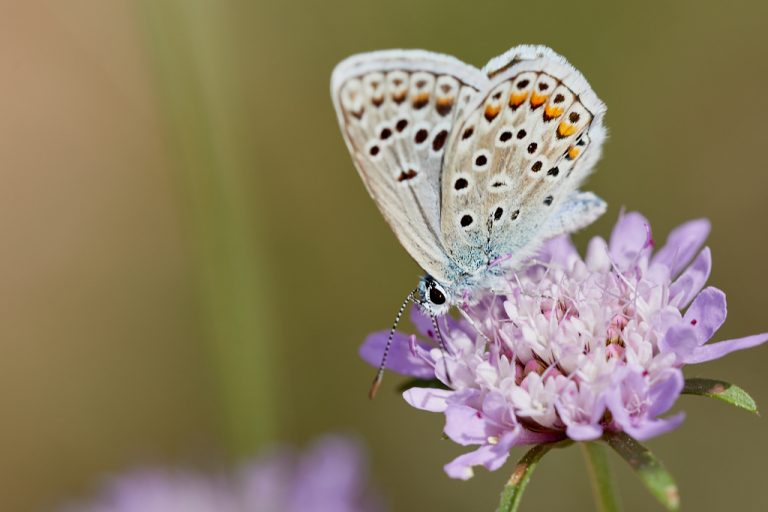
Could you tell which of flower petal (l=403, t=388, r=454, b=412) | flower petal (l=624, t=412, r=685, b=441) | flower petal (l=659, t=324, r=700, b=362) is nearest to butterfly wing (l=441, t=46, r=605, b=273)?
flower petal (l=403, t=388, r=454, b=412)

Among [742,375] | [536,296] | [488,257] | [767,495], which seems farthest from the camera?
[742,375]

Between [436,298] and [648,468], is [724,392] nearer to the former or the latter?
[648,468]

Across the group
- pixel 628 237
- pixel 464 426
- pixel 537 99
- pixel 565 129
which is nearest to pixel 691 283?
pixel 628 237

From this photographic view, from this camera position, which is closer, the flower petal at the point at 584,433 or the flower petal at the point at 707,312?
the flower petal at the point at 584,433

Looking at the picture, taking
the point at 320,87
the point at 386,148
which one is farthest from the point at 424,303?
the point at 320,87

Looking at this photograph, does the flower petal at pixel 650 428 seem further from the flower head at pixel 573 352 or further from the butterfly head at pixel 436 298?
the butterfly head at pixel 436 298

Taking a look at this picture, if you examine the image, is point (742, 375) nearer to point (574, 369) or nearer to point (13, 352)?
point (574, 369)

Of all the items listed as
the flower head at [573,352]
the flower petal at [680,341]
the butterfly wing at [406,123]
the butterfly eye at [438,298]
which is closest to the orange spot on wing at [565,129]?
the butterfly wing at [406,123]
